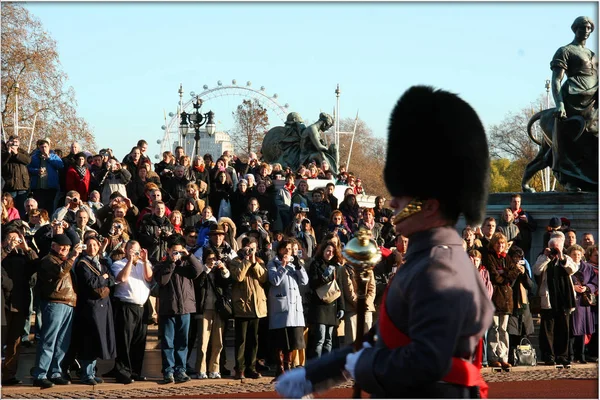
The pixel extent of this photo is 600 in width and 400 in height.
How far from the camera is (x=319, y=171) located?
25734 mm

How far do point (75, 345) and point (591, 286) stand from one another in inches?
290

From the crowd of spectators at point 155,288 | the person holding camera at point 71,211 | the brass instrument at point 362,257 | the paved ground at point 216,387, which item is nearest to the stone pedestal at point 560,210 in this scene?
the crowd of spectators at point 155,288

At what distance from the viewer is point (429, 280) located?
424 cm

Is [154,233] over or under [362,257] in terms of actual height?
over

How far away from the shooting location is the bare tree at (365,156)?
273ft

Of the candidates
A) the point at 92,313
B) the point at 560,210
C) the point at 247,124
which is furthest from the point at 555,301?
the point at 247,124

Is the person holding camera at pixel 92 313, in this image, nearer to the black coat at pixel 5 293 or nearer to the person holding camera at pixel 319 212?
the black coat at pixel 5 293

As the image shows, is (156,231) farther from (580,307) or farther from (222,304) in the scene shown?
(580,307)

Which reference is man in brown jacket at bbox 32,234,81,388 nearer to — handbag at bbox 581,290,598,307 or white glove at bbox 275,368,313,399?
handbag at bbox 581,290,598,307

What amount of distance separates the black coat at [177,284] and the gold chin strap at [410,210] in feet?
30.0

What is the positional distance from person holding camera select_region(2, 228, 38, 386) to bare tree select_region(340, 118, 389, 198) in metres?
64.6

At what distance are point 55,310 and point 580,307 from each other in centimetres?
747

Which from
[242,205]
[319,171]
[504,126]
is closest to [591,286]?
[242,205]

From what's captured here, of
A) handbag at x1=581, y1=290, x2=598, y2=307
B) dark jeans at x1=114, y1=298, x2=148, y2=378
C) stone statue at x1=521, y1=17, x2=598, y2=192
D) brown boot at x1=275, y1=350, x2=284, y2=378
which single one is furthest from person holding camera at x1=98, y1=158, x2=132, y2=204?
stone statue at x1=521, y1=17, x2=598, y2=192
